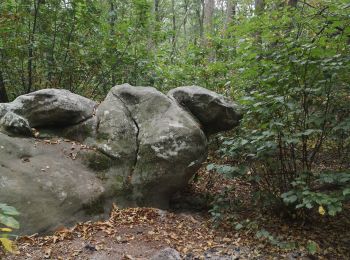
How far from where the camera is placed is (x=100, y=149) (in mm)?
5730

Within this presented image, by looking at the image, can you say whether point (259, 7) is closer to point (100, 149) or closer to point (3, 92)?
point (100, 149)

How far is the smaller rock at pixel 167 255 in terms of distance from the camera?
4.00m

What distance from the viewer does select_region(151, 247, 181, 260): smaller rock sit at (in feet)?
13.1

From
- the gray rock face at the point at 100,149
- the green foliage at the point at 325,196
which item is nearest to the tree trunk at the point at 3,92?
the gray rock face at the point at 100,149

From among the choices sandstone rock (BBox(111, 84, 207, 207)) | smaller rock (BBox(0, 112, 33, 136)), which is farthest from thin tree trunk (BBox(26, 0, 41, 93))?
sandstone rock (BBox(111, 84, 207, 207))

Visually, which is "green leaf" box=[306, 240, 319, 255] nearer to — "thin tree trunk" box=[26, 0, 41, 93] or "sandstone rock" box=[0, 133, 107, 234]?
"sandstone rock" box=[0, 133, 107, 234]

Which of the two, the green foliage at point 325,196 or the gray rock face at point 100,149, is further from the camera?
the gray rock face at point 100,149

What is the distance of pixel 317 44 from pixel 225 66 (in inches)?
137

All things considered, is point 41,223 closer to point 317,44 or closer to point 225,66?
point 317,44

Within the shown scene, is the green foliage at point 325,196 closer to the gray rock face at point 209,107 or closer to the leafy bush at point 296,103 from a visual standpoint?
the leafy bush at point 296,103

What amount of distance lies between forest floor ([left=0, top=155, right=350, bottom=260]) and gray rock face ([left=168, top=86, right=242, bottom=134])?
1615 millimetres

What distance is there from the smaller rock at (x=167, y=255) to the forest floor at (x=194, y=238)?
0.53 ft

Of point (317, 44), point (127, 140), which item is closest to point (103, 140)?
point (127, 140)

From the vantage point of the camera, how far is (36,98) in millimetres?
5570
